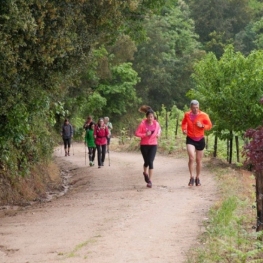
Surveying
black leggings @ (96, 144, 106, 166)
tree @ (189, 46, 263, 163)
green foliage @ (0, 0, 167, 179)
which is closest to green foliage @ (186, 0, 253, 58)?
black leggings @ (96, 144, 106, 166)

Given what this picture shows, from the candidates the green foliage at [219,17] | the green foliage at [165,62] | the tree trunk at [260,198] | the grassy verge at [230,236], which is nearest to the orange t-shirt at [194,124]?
the grassy verge at [230,236]

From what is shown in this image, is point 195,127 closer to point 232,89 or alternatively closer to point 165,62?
point 232,89

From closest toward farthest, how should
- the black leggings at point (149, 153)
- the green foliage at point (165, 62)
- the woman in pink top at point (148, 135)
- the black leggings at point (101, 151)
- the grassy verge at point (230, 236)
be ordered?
1. the grassy verge at point (230, 236)
2. the woman in pink top at point (148, 135)
3. the black leggings at point (149, 153)
4. the black leggings at point (101, 151)
5. the green foliage at point (165, 62)

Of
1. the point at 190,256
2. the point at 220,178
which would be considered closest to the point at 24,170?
the point at 220,178

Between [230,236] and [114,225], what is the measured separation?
2254mm

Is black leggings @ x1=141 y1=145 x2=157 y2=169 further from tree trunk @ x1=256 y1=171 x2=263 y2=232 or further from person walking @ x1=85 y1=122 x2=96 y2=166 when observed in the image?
person walking @ x1=85 y1=122 x2=96 y2=166

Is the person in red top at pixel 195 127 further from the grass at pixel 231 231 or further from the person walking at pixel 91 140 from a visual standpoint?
the person walking at pixel 91 140

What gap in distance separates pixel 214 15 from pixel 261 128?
61.4 metres

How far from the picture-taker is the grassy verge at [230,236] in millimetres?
7594

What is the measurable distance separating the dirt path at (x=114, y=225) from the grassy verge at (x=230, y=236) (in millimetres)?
214

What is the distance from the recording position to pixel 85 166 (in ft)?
82.8

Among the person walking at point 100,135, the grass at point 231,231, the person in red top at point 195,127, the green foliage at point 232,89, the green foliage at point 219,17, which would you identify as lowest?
the grass at point 231,231

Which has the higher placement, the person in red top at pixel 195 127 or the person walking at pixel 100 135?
the person in red top at pixel 195 127

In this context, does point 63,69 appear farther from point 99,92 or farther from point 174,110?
point 99,92
